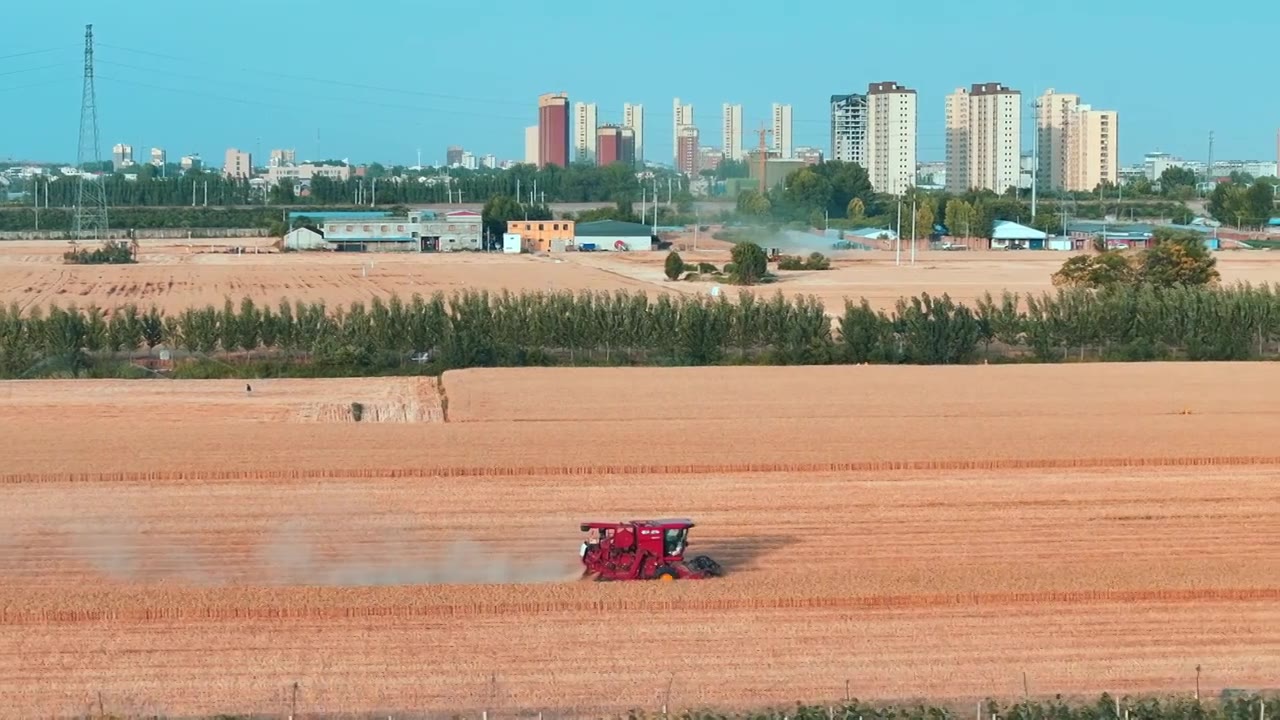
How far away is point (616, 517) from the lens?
19016 millimetres

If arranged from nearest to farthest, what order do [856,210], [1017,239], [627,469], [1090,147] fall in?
Answer: 1. [627,469]
2. [1017,239]
3. [856,210]
4. [1090,147]

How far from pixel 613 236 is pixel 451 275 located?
926 inches

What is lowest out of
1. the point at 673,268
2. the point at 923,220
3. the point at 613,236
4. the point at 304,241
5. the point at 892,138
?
the point at 673,268

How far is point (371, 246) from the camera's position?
87.1 metres

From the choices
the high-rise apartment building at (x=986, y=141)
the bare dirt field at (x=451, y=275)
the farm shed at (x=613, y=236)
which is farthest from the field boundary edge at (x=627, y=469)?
the high-rise apartment building at (x=986, y=141)

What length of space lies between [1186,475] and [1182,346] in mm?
16226

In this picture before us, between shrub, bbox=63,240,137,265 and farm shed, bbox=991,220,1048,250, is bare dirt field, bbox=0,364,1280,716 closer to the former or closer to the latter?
shrub, bbox=63,240,137,265

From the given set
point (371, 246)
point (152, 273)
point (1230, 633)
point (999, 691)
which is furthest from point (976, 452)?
point (371, 246)

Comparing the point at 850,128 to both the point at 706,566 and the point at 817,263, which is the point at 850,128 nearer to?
the point at 817,263

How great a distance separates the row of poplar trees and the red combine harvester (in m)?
18.1

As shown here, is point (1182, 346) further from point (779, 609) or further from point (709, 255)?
point (709, 255)

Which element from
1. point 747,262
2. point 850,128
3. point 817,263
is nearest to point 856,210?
point 817,263

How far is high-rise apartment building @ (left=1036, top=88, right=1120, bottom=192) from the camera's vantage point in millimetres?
166625

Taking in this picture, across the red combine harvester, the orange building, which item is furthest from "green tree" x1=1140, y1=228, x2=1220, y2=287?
the orange building
